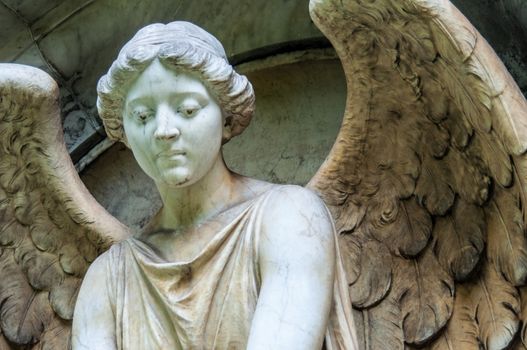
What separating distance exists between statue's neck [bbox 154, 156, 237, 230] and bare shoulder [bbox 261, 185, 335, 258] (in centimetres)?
15

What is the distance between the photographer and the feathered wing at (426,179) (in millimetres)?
4355

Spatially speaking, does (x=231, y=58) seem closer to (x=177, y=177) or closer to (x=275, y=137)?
(x=275, y=137)

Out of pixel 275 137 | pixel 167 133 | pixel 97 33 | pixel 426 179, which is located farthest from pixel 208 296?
pixel 97 33

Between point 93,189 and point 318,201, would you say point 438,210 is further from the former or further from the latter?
point 93,189

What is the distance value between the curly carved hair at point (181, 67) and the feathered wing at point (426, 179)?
26 centimetres

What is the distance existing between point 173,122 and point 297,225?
14.1 inches

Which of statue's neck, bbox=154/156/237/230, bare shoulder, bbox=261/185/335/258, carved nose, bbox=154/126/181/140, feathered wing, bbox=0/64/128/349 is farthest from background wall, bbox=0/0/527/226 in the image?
carved nose, bbox=154/126/181/140

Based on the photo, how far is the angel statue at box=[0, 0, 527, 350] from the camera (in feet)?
14.3

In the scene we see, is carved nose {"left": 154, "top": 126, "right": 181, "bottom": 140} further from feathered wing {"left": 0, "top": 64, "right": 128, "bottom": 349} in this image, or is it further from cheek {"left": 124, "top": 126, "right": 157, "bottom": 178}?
feathered wing {"left": 0, "top": 64, "right": 128, "bottom": 349}

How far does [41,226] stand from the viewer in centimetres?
498

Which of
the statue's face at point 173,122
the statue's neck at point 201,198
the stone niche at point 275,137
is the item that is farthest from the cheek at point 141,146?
the stone niche at point 275,137

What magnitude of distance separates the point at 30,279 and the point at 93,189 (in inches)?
25.9

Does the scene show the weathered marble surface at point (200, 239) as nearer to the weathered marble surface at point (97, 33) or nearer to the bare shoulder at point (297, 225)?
the bare shoulder at point (297, 225)

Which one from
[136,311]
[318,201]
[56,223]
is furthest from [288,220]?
[56,223]
